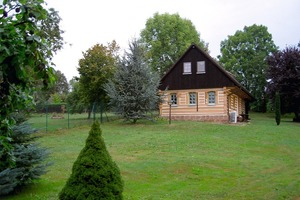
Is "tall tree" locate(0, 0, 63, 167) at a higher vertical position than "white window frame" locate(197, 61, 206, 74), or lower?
lower

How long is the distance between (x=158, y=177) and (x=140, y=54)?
19.2m

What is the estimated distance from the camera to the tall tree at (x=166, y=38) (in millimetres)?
56156

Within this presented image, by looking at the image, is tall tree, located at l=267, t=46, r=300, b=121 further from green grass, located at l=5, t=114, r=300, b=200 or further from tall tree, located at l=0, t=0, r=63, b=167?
tall tree, located at l=0, t=0, r=63, b=167

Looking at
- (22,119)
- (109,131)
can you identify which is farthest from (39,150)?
(109,131)

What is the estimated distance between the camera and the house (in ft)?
110

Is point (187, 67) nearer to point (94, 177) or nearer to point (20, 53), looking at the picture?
point (94, 177)

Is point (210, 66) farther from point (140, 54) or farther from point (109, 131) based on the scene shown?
point (109, 131)

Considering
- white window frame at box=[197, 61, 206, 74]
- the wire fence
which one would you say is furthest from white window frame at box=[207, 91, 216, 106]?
the wire fence

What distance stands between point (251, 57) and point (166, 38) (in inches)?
560

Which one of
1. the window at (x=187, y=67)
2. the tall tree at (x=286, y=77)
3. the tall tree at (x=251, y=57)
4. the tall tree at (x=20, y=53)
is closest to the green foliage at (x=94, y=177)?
the tall tree at (x=20, y=53)

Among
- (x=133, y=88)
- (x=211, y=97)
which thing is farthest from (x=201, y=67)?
(x=133, y=88)

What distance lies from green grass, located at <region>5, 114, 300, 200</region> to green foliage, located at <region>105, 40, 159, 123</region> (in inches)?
153

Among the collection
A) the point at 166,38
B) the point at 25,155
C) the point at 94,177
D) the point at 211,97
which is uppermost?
the point at 166,38

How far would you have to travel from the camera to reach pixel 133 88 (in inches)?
1145
